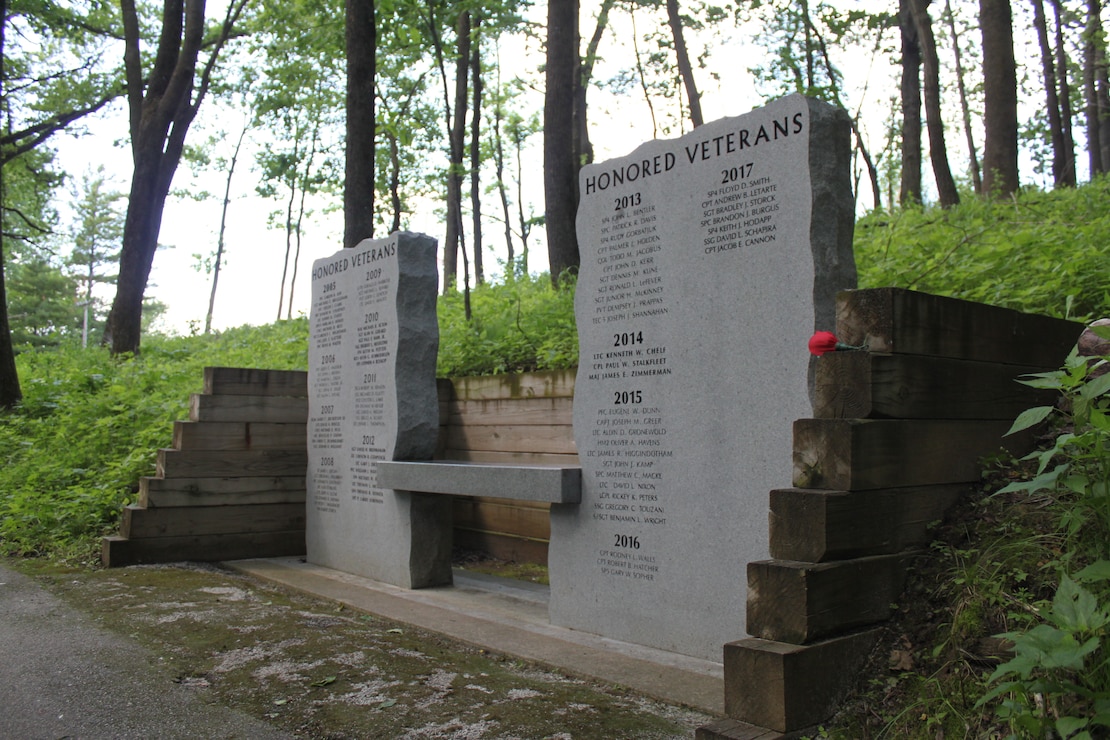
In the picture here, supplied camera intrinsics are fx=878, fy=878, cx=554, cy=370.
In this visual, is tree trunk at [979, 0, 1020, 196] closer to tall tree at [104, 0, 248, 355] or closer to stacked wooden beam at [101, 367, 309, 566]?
stacked wooden beam at [101, 367, 309, 566]

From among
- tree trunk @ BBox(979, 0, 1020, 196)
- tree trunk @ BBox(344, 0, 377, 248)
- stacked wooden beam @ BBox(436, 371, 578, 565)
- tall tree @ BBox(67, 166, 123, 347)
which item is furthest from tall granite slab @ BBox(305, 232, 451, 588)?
tall tree @ BBox(67, 166, 123, 347)

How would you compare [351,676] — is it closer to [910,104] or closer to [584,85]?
[910,104]

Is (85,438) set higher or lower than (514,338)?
lower

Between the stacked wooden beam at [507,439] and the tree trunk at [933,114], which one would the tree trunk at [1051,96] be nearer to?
the tree trunk at [933,114]

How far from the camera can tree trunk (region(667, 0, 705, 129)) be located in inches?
736

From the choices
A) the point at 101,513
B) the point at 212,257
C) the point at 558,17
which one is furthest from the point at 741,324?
the point at 212,257

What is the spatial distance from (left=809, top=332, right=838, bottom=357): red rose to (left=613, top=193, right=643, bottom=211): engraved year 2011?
199 centimetres

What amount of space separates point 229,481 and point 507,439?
2.55m

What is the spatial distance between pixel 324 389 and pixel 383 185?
894 inches

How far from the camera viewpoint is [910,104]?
552 inches

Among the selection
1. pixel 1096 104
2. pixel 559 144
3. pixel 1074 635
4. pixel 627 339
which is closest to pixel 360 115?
pixel 559 144

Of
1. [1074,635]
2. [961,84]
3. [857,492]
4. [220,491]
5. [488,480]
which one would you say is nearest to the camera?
[1074,635]

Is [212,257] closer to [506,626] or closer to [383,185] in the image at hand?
[383,185]

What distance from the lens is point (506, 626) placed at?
5.20 m
